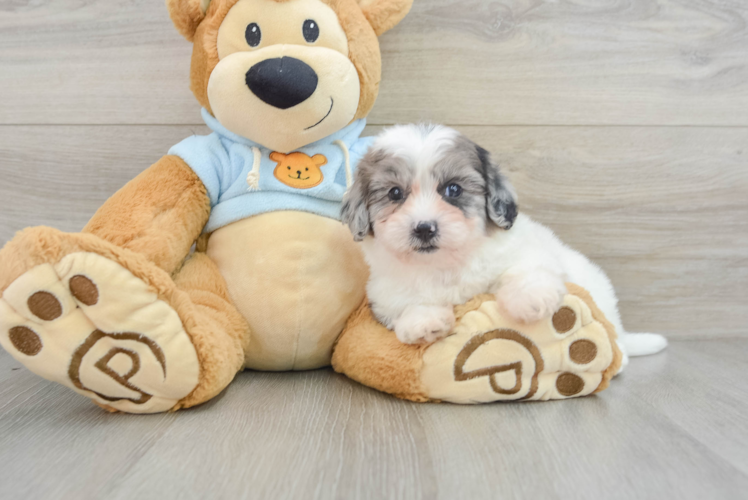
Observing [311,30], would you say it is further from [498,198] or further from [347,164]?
[498,198]

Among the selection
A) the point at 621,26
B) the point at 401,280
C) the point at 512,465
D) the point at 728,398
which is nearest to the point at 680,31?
the point at 621,26

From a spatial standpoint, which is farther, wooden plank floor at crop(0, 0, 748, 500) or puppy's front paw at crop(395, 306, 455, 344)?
wooden plank floor at crop(0, 0, 748, 500)

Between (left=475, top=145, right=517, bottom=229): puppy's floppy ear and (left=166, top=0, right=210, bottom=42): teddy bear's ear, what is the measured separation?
885 mm

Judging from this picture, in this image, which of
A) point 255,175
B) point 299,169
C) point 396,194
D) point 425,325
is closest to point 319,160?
point 299,169

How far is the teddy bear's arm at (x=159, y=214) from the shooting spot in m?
1.36

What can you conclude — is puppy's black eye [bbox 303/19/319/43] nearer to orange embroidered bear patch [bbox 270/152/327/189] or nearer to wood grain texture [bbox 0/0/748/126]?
orange embroidered bear patch [bbox 270/152/327/189]

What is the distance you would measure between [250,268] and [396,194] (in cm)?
47

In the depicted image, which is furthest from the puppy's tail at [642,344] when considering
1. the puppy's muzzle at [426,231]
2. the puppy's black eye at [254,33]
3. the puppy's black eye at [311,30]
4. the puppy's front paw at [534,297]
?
the puppy's black eye at [254,33]

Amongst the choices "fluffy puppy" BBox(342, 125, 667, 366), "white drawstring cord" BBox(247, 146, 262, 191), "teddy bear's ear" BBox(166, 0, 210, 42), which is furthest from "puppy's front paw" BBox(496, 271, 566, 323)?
"teddy bear's ear" BBox(166, 0, 210, 42)

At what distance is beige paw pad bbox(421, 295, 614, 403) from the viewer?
4.12 ft

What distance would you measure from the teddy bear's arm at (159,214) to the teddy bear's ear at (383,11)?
698mm

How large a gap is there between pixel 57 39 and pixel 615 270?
221 cm

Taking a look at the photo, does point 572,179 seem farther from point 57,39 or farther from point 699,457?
point 57,39

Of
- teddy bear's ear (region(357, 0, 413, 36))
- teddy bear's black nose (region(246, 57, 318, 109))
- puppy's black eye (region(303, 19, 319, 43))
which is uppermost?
teddy bear's ear (region(357, 0, 413, 36))
